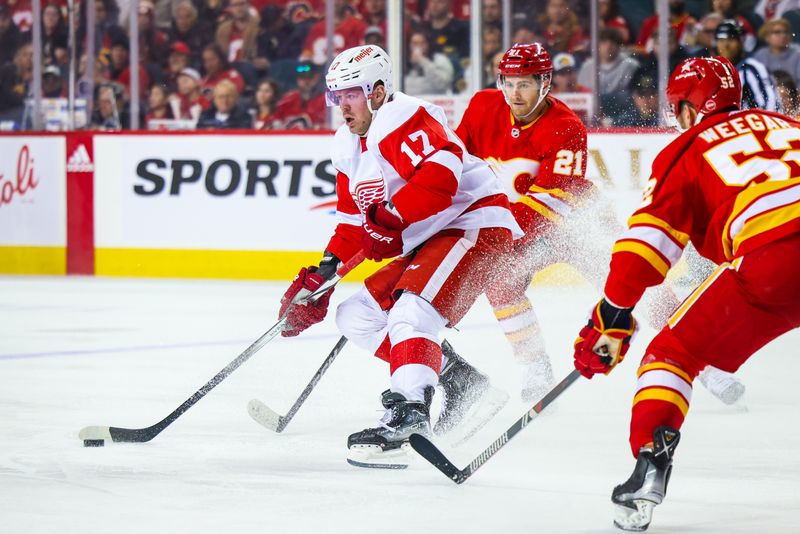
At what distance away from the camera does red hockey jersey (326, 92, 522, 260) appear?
10.6 feet

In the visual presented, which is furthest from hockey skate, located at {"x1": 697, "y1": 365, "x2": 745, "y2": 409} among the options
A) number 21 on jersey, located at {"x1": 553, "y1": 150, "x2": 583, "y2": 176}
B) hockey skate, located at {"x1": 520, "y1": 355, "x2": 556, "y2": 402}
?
number 21 on jersey, located at {"x1": 553, "y1": 150, "x2": 583, "y2": 176}

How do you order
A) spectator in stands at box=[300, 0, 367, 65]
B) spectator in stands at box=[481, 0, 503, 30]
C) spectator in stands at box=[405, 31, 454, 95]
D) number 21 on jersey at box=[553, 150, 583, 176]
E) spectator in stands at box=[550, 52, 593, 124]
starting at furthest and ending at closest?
spectator in stands at box=[300, 0, 367, 65]
spectator in stands at box=[405, 31, 454, 95]
spectator in stands at box=[481, 0, 503, 30]
spectator in stands at box=[550, 52, 593, 124]
number 21 on jersey at box=[553, 150, 583, 176]

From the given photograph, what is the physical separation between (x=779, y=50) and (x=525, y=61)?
3.52 m

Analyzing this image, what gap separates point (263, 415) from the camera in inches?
143

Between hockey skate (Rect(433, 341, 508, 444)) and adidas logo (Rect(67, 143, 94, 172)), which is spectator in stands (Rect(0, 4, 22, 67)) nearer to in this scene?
adidas logo (Rect(67, 143, 94, 172))

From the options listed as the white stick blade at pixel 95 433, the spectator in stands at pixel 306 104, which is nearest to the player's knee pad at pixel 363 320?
the white stick blade at pixel 95 433

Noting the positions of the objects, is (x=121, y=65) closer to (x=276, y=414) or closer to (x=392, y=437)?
(x=276, y=414)

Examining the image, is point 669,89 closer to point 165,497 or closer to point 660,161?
point 660,161

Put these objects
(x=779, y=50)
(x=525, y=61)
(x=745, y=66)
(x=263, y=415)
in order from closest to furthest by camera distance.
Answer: (x=263, y=415), (x=525, y=61), (x=745, y=66), (x=779, y=50)

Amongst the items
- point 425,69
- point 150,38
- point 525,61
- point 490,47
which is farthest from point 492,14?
point 525,61

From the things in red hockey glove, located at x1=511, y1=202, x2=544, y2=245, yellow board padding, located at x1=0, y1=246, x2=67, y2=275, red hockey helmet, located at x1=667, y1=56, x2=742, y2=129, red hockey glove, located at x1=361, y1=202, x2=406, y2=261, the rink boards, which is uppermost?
red hockey helmet, located at x1=667, y1=56, x2=742, y2=129

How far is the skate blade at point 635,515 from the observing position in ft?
Answer: 8.00

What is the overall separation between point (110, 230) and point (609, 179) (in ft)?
10.3

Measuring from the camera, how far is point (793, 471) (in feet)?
10.0
